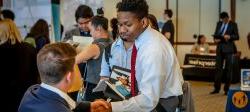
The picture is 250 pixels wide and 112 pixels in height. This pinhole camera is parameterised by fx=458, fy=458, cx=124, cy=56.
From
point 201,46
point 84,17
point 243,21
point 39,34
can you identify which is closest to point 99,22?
point 84,17

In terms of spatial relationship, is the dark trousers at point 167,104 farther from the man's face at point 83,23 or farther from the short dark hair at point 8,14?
the short dark hair at point 8,14

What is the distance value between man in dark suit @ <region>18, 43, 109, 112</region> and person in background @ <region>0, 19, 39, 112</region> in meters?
2.00

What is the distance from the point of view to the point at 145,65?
232 centimetres

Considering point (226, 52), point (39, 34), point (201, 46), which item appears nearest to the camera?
point (39, 34)

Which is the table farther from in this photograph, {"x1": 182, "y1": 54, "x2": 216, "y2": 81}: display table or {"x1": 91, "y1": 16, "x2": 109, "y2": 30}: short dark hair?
{"x1": 91, "y1": 16, "x2": 109, "y2": 30}: short dark hair

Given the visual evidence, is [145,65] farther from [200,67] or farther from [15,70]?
[200,67]

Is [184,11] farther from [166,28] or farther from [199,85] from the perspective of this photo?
[199,85]

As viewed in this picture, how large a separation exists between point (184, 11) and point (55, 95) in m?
10.1

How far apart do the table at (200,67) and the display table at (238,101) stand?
499 cm

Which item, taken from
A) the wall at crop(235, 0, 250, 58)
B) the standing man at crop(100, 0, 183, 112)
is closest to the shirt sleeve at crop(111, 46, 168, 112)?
the standing man at crop(100, 0, 183, 112)

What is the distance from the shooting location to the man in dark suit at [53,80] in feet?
6.12

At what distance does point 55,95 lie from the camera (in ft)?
6.17

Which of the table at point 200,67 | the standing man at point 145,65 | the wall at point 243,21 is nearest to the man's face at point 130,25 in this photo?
the standing man at point 145,65

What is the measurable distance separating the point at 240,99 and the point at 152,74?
9.10 ft
